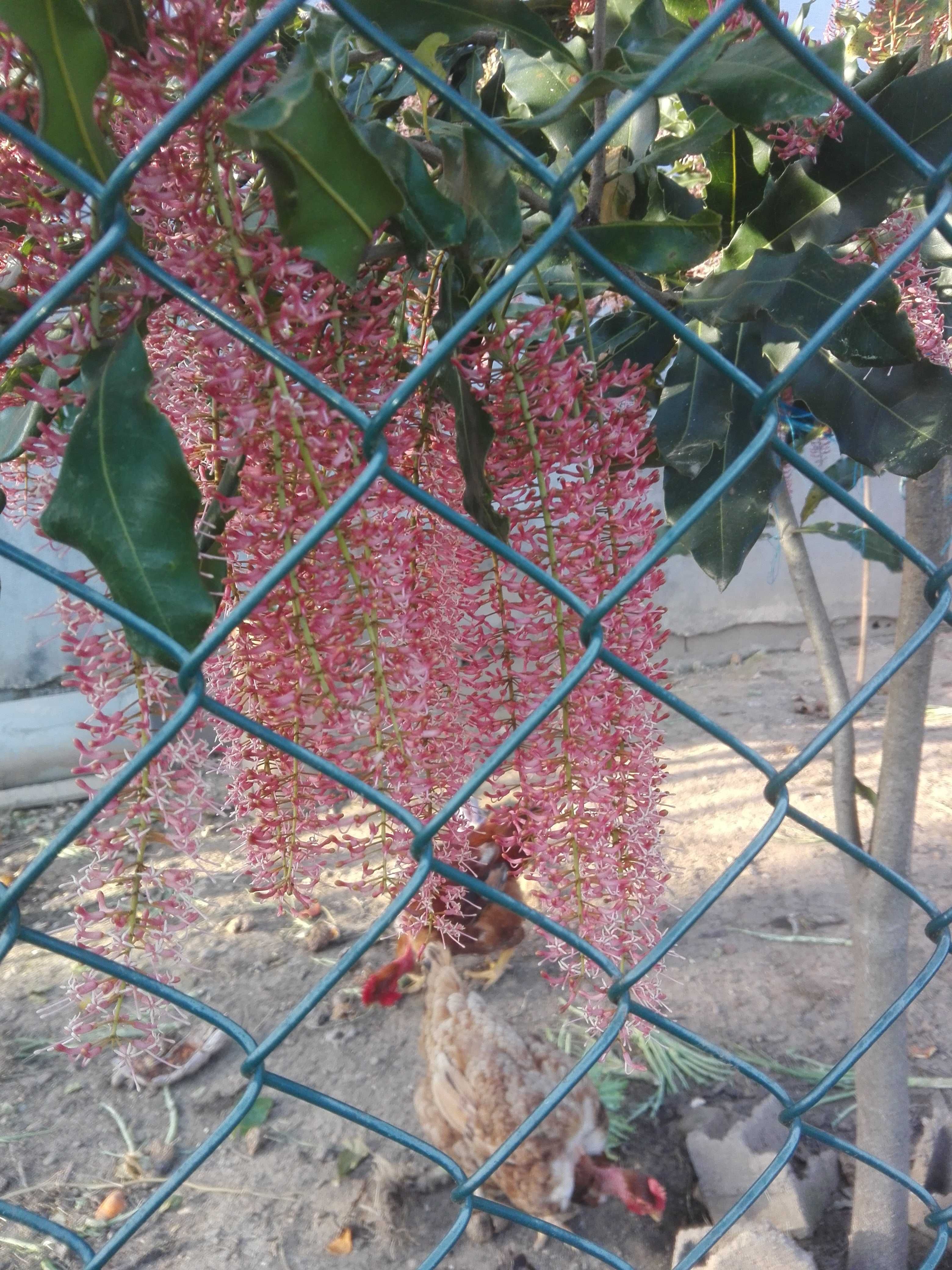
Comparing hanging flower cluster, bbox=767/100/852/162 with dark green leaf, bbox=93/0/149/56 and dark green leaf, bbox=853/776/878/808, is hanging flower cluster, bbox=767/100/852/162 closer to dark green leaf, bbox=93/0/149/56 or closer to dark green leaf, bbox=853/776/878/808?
dark green leaf, bbox=93/0/149/56

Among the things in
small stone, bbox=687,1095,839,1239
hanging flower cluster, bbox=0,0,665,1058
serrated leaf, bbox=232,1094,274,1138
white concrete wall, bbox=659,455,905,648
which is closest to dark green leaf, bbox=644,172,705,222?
hanging flower cluster, bbox=0,0,665,1058

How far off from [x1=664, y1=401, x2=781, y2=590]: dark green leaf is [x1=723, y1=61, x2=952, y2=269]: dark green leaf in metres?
0.14

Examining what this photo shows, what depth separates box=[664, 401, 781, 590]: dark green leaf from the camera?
65cm

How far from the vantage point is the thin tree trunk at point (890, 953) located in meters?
1.12

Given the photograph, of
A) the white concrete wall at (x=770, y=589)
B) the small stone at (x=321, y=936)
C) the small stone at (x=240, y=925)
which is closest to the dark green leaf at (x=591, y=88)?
the small stone at (x=321, y=936)

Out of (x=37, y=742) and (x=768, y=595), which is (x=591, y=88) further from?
(x=768, y=595)

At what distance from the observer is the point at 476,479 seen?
1.51ft

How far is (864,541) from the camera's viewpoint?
147 cm

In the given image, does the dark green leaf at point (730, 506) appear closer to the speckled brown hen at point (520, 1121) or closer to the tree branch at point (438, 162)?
the tree branch at point (438, 162)

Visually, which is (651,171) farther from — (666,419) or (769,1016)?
(769,1016)

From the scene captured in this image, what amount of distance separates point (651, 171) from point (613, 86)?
21 centimetres

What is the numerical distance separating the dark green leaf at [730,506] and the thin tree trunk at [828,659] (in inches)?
20.6

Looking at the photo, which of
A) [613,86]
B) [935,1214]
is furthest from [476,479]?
[935,1214]

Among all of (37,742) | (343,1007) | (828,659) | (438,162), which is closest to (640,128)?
(438,162)
